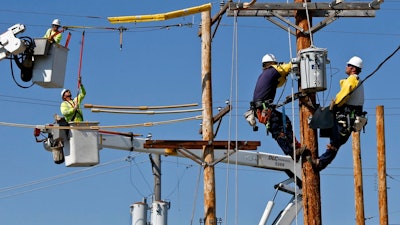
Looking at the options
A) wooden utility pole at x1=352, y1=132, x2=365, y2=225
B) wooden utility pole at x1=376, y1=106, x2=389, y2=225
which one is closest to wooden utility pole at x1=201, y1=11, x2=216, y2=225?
wooden utility pole at x1=376, y1=106, x2=389, y2=225

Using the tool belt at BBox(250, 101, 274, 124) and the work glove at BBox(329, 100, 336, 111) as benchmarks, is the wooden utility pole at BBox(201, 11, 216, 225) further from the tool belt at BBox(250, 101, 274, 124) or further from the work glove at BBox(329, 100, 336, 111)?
the work glove at BBox(329, 100, 336, 111)

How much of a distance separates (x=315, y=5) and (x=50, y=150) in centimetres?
583

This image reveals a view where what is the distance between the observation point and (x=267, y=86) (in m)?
14.4

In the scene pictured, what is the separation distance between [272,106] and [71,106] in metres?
4.44

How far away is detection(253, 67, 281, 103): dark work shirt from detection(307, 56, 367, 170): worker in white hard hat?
0.95m

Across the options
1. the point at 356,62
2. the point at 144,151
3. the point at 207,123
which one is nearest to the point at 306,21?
the point at 356,62

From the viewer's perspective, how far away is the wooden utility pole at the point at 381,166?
73.1 feet

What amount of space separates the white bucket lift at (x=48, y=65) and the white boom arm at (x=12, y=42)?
0.28 meters

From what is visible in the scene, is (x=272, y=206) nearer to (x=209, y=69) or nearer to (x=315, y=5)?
(x=209, y=69)

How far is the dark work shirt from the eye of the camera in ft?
47.4

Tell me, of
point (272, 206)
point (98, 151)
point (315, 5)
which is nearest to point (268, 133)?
point (315, 5)

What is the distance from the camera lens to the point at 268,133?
14555 mm

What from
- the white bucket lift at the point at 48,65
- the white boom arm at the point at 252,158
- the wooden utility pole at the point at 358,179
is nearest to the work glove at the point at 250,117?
the white bucket lift at the point at 48,65

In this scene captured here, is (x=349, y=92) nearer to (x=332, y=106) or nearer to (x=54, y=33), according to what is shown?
(x=332, y=106)
